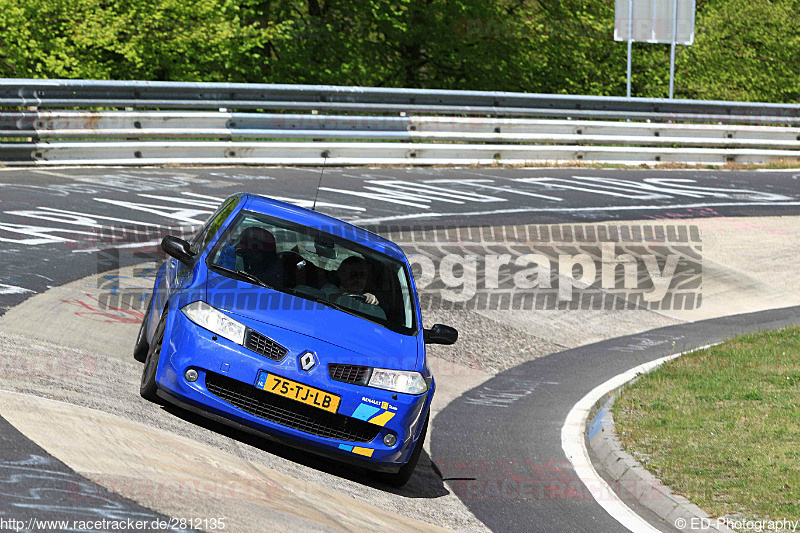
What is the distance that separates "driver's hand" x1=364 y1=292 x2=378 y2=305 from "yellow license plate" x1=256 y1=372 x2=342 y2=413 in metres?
1.19

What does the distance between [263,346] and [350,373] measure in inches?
22.5

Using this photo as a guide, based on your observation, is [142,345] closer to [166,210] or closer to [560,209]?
[166,210]

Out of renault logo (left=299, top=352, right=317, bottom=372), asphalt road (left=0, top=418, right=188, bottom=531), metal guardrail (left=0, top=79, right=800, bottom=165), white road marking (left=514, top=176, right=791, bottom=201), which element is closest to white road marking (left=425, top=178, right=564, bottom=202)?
white road marking (left=514, top=176, right=791, bottom=201)

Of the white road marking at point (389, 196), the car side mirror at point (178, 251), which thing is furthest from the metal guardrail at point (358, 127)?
the car side mirror at point (178, 251)

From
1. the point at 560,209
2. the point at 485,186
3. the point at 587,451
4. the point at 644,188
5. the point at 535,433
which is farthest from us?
the point at 644,188

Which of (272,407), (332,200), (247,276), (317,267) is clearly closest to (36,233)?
(332,200)

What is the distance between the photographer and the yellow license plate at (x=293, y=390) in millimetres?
6328

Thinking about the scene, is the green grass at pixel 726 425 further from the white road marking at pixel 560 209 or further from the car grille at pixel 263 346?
the white road marking at pixel 560 209

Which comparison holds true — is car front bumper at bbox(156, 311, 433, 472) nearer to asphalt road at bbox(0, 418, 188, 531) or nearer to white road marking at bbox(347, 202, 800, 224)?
asphalt road at bbox(0, 418, 188, 531)

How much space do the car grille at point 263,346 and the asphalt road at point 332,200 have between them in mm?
3685

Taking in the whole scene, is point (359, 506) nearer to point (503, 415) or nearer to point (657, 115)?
point (503, 415)

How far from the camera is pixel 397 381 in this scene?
6.63 metres

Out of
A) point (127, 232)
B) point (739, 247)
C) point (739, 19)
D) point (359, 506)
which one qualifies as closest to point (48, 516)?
point (359, 506)

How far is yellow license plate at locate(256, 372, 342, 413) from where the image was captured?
20.8ft
